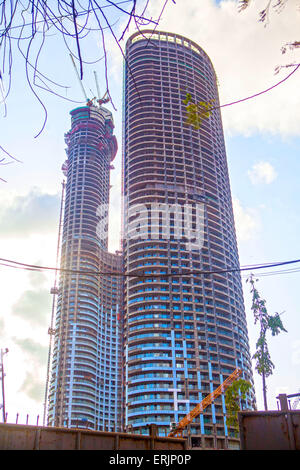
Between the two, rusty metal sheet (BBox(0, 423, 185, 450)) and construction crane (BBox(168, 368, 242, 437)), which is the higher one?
construction crane (BBox(168, 368, 242, 437))

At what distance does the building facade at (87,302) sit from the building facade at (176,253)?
1960 cm

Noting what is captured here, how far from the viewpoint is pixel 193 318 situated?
9462 cm

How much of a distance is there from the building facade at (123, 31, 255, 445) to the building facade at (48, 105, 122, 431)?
772 inches

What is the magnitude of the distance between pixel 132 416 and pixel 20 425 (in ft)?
260

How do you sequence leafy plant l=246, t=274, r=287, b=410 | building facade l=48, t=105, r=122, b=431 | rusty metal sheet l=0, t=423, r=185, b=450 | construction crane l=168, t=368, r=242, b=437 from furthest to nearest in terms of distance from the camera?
1. building facade l=48, t=105, r=122, b=431
2. construction crane l=168, t=368, r=242, b=437
3. leafy plant l=246, t=274, r=287, b=410
4. rusty metal sheet l=0, t=423, r=185, b=450

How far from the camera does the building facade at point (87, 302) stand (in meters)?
122

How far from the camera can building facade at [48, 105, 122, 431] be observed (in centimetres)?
12225

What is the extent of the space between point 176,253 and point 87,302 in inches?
1835

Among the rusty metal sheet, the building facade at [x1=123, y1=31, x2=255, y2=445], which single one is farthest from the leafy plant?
the rusty metal sheet

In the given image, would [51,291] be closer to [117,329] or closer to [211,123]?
[117,329]

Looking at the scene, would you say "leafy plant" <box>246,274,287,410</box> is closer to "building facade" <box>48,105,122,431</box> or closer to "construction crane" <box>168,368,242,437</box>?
"construction crane" <box>168,368,242,437</box>

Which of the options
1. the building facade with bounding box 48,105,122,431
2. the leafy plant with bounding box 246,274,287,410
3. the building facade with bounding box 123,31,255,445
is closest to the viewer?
the leafy plant with bounding box 246,274,287,410

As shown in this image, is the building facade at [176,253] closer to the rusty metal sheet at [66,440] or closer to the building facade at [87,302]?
the building facade at [87,302]
